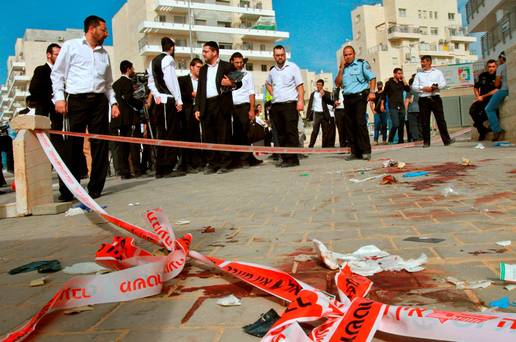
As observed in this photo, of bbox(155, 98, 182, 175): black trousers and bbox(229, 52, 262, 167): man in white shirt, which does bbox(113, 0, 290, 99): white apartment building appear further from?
bbox(155, 98, 182, 175): black trousers

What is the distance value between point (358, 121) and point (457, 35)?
87.0 meters

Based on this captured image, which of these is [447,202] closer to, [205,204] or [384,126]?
[205,204]

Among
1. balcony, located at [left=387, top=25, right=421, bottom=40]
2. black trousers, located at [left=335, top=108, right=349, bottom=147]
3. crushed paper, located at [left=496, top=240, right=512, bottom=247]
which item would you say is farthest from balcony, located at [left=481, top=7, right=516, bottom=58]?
balcony, located at [left=387, top=25, right=421, bottom=40]

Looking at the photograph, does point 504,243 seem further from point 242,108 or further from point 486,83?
point 486,83

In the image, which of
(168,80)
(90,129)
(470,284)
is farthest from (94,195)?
(470,284)

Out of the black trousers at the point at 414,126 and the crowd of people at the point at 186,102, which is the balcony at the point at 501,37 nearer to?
the black trousers at the point at 414,126

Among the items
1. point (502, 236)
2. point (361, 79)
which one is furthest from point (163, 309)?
point (361, 79)

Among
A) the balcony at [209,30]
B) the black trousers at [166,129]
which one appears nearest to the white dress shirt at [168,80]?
the black trousers at [166,129]

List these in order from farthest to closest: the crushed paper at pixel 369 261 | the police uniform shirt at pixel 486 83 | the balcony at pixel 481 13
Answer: the balcony at pixel 481 13 < the police uniform shirt at pixel 486 83 < the crushed paper at pixel 369 261

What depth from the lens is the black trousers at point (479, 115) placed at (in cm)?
1095

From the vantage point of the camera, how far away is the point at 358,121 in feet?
28.1

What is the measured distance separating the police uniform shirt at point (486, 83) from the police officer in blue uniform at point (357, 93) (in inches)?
147

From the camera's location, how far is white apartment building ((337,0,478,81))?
2916 inches

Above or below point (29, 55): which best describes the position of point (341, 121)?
below
